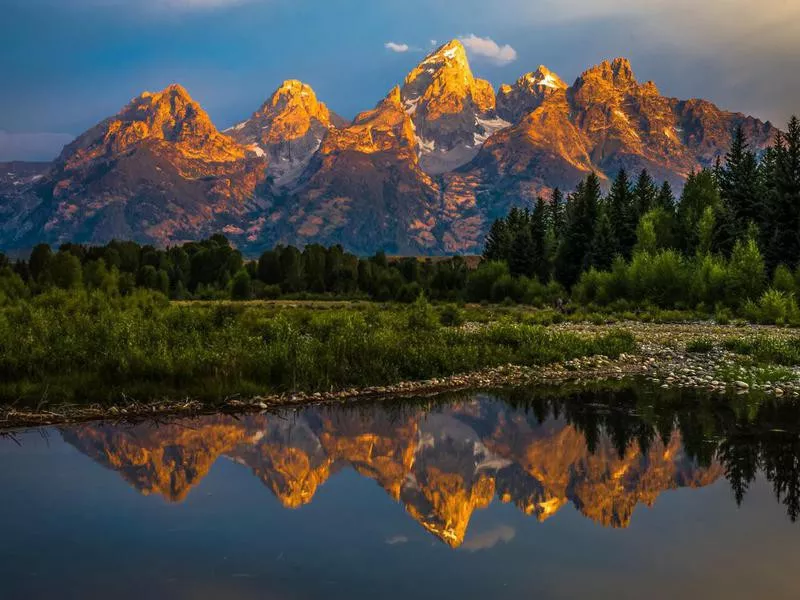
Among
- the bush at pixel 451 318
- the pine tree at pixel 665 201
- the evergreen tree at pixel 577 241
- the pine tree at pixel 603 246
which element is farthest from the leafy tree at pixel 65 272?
the pine tree at pixel 665 201

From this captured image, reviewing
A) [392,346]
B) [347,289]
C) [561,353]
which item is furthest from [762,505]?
[347,289]

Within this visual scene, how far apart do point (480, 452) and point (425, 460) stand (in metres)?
1.62

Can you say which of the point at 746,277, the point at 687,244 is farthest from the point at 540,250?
the point at 746,277

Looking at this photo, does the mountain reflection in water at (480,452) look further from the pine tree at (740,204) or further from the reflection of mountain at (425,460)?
the pine tree at (740,204)

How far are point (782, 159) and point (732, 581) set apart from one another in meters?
65.1

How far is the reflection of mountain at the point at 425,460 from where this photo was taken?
1512 cm

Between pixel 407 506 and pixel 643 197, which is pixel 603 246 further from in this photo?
pixel 407 506

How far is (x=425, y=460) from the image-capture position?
18359 mm

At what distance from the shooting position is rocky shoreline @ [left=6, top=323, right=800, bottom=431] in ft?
68.3

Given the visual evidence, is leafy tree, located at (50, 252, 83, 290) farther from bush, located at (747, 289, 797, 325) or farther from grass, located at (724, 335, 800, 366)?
grass, located at (724, 335, 800, 366)

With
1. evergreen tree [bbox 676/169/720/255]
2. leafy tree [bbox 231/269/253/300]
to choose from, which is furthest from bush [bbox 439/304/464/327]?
leafy tree [bbox 231/269/253/300]

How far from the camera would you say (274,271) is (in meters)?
139

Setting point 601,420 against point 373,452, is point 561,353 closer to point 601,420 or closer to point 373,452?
point 601,420

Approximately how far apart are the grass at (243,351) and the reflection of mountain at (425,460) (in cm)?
295
